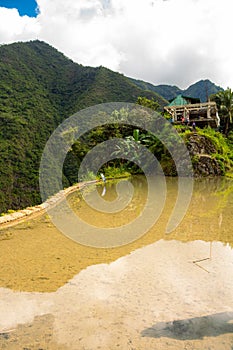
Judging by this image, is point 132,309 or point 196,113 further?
point 196,113

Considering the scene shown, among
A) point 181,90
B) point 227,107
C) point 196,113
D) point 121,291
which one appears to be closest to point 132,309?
point 121,291

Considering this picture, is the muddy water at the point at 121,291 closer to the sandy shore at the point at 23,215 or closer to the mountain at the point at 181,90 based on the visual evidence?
the sandy shore at the point at 23,215

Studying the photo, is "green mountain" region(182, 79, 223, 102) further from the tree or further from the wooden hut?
the wooden hut

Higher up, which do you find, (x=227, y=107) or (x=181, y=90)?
(x=181, y=90)

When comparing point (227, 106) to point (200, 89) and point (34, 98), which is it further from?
point (200, 89)

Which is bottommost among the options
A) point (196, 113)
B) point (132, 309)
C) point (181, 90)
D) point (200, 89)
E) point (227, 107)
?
point (132, 309)

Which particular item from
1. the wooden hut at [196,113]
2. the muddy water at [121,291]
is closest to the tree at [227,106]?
the wooden hut at [196,113]

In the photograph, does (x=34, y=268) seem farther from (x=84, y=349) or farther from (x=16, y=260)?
(x=84, y=349)

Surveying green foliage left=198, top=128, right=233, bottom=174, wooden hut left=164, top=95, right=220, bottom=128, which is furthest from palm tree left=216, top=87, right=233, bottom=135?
green foliage left=198, top=128, right=233, bottom=174
